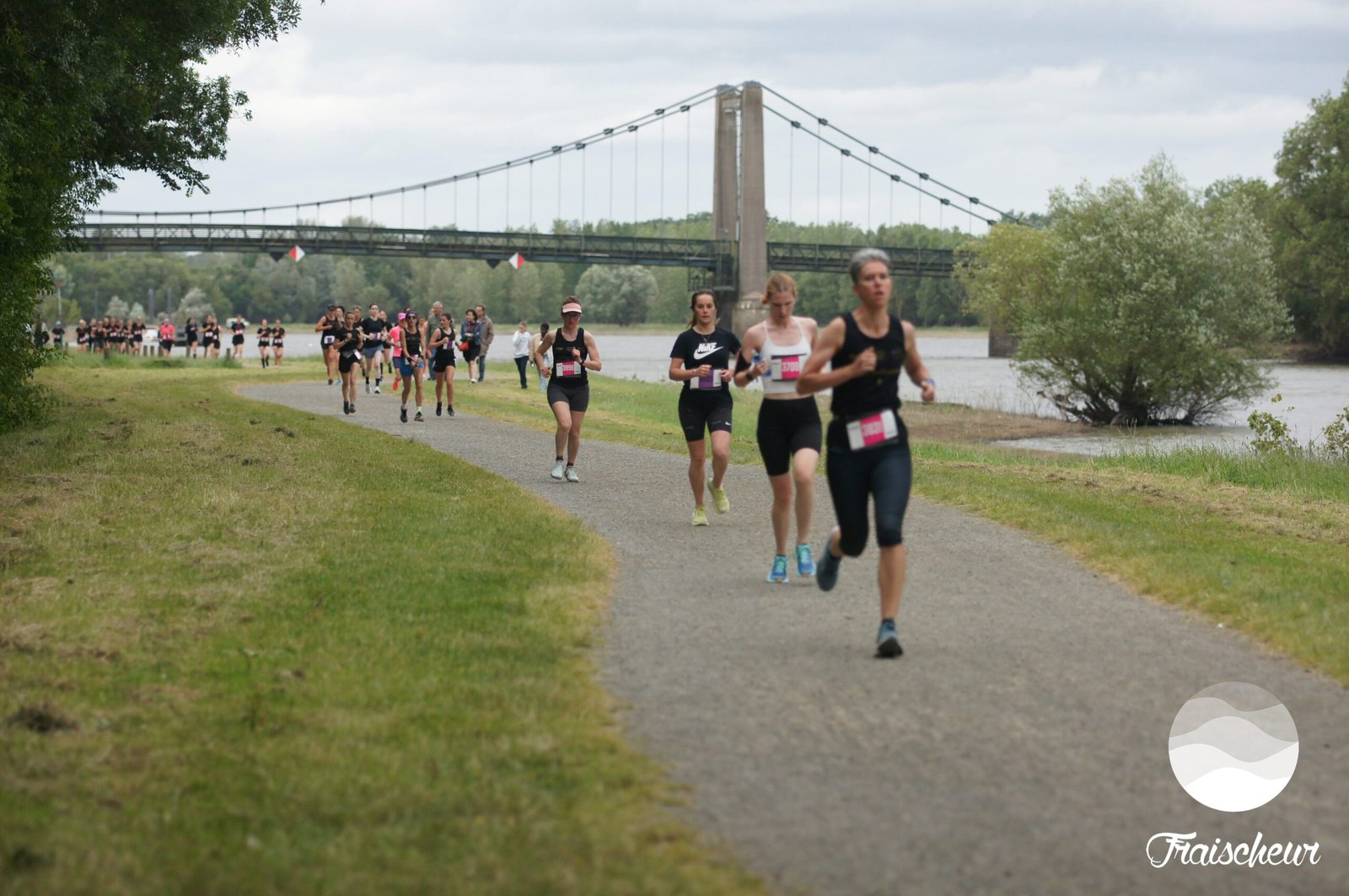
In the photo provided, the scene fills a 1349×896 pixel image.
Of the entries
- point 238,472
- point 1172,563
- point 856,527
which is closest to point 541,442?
point 238,472

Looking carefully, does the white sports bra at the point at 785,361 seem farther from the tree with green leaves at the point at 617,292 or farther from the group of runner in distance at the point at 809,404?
the tree with green leaves at the point at 617,292

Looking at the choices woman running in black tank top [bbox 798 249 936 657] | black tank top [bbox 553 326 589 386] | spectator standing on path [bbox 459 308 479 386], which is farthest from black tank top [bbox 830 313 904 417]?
spectator standing on path [bbox 459 308 479 386]

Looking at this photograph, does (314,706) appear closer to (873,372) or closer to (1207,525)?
(873,372)

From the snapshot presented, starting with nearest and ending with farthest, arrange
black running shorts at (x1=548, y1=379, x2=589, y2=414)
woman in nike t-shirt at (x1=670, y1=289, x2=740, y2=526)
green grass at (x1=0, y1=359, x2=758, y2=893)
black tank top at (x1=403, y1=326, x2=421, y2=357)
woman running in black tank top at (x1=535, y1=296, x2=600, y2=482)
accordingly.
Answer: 1. green grass at (x1=0, y1=359, x2=758, y2=893)
2. woman in nike t-shirt at (x1=670, y1=289, x2=740, y2=526)
3. woman running in black tank top at (x1=535, y1=296, x2=600, y2=482)
4. black running shorts at (x1=548, y1=379, x2=589, y2=414)
5. black tank top at (x1=403, y1=326, x2=421, y2=357)

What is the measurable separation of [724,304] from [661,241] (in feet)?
28.0

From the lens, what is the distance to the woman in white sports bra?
381 inches

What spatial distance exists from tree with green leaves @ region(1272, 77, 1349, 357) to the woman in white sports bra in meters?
69.2

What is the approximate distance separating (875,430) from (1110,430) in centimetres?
3235

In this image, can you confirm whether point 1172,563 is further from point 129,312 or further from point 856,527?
point 129,312

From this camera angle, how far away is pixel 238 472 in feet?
51.0

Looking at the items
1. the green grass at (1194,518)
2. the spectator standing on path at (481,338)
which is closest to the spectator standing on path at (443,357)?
the green grass at (1194,518)

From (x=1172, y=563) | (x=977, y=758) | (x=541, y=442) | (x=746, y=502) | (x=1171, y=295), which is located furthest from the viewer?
(x=1171, y=295)

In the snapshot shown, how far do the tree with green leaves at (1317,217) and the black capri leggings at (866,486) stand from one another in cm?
7114

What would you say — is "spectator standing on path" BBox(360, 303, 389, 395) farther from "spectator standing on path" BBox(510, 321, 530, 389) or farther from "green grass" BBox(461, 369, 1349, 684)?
"spectator standing on path" BBox(510, 321, 530, 389)
